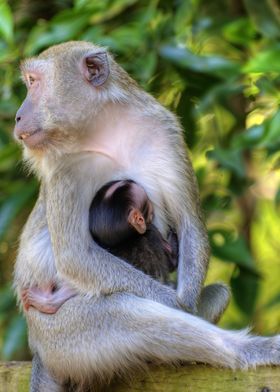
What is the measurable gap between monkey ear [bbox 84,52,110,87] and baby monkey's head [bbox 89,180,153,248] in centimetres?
61

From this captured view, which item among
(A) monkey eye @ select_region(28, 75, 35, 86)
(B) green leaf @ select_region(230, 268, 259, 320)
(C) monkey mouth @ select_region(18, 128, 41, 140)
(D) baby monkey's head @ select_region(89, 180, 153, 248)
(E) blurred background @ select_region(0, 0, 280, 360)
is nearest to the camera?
(D) baby monkey's head @ select_region(89, 180, 153, 248)

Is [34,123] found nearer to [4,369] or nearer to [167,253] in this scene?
[167,253]

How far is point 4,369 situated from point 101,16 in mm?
2800

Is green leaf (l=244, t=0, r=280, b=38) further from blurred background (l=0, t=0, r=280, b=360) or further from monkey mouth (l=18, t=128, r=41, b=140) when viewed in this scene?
monkey mouth (l=18, t=128, r=41, b=140)

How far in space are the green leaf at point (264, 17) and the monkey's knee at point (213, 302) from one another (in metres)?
1.92

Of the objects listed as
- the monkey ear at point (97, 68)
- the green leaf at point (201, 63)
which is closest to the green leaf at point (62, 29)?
the green leaf at point (201, 63)

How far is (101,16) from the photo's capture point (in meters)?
6.84

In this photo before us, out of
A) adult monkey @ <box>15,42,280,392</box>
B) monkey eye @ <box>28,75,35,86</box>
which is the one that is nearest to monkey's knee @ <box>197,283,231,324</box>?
adult monkey @ <box>15,42,280,392</box>

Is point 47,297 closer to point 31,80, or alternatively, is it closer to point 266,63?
point 31,80

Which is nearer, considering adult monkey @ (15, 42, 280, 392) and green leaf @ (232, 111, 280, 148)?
adult monkey @ (15, 42, 280, 392)

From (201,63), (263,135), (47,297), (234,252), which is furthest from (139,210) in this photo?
(201,63)

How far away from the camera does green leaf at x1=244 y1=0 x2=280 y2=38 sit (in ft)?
20.9

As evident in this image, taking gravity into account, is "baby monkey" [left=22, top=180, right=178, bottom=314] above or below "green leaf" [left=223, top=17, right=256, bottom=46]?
above

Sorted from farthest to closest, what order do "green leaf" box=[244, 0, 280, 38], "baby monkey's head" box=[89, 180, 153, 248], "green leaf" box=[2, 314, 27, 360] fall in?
"green leaf" box=[2, 314, 27, 360]
"green leaf" box=[244, 0, 280, 38]
"baby monkey's head" box=[89, 180, 153, 248]
